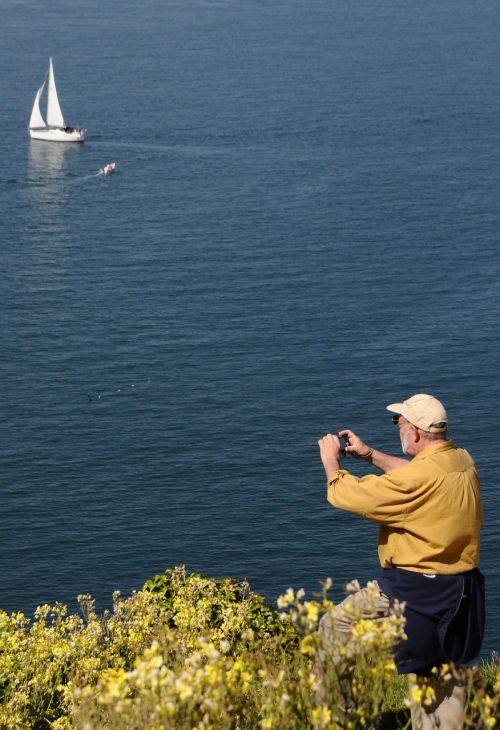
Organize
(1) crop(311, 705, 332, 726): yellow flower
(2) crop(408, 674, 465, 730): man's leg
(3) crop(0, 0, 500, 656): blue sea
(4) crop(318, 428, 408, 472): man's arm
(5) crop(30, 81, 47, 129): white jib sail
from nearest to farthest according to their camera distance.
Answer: (1) crop(311, 705, 332, 726): yellow flower < (2) crop(408, 674, 465, 730): man's leg < (4) crop(318, 428, 408, 472): man's arm < (3) crop(0, 0, 500, 656): blue sea < (5) crop(30, 81, 47, 129): white jib sail

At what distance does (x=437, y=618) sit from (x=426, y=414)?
1.48 meters

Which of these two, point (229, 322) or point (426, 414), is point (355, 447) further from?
point (229, 322)

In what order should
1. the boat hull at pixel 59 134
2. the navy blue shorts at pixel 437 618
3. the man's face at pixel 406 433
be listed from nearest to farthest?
1. the navy blue shorts at pixel 437 618
2. the man's face at pixel 406 433
3. the boat hull at pixel 59 134

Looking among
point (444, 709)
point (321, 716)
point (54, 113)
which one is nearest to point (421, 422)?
point (444, 709)

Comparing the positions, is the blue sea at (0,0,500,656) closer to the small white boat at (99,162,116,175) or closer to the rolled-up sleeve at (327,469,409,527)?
the small white boat at (99,162,116,175)

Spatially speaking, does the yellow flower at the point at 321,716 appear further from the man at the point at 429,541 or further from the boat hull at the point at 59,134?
the boat hull at the point at 59,134

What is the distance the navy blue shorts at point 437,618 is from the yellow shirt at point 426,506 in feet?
0.32

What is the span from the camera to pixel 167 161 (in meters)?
143

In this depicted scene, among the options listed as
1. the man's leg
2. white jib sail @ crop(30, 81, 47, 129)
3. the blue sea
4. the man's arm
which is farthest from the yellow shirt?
white jib sail @ crop(30, 81, 47, 129)

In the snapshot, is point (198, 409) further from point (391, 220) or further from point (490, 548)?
point (391, 220)

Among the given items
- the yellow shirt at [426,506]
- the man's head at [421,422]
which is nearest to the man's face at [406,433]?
the man's head at [421,422]

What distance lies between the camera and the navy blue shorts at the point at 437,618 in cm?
867

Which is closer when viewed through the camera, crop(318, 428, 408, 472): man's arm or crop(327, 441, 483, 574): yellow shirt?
crop(327, 441, 483, 574): yellow shirt

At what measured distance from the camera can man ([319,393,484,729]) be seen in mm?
8531
